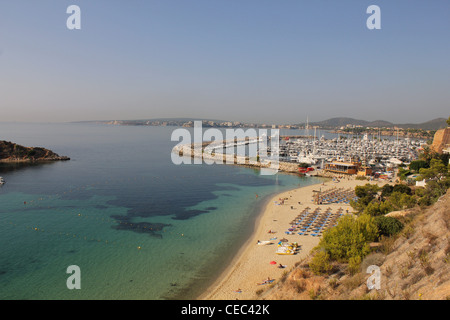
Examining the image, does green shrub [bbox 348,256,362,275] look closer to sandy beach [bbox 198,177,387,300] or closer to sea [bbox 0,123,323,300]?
sandy beach [bbox 198,177,387,300]

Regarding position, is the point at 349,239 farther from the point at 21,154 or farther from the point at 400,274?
the point at 21,154

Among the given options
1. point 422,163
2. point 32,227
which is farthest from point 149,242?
point 422,163

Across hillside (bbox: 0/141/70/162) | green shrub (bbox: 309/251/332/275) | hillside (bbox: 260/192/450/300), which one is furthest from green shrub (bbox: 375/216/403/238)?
hillside (bbox: 0/141/70/162)

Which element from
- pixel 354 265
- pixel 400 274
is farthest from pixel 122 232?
pixel 400 274

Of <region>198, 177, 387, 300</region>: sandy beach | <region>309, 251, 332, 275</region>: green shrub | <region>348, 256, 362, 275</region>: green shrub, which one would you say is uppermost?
<region>348, 256, 362, 275</region>: green shrub

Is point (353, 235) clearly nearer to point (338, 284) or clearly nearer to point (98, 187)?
point (338, 284)

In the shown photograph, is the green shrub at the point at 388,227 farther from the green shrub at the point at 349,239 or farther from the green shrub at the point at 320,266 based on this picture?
the green shrub at the point at 320,266

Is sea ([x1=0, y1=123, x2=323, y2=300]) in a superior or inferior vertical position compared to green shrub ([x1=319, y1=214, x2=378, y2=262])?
inferior
